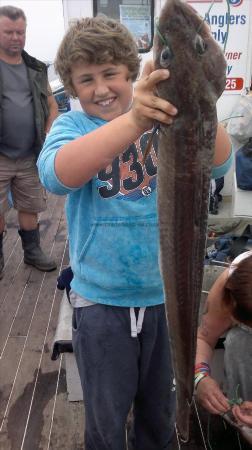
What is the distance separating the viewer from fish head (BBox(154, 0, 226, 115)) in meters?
0.97

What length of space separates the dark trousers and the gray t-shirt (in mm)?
2764

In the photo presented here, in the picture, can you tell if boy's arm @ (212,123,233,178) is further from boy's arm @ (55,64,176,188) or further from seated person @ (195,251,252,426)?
seated person @ (195,251,252,426)

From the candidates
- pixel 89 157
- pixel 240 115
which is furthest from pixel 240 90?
pixel 89 157

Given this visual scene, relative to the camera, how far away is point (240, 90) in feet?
17.3

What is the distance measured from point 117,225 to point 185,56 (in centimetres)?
76

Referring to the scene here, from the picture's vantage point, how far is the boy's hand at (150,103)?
99 cm

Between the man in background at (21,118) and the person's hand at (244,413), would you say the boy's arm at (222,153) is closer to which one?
the person's hand at (244,413)

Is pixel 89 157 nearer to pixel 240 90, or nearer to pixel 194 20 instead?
pixel 194 20

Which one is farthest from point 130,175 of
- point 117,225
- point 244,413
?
point 244,413

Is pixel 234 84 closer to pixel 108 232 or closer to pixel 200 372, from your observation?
pixel 200 372

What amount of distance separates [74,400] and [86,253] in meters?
1.57

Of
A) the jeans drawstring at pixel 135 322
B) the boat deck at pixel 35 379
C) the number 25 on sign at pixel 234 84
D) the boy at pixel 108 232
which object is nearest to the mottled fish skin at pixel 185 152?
the boy at pixel 108 232

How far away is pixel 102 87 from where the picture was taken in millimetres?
1489

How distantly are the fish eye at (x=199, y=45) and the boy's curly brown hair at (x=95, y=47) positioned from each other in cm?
57
